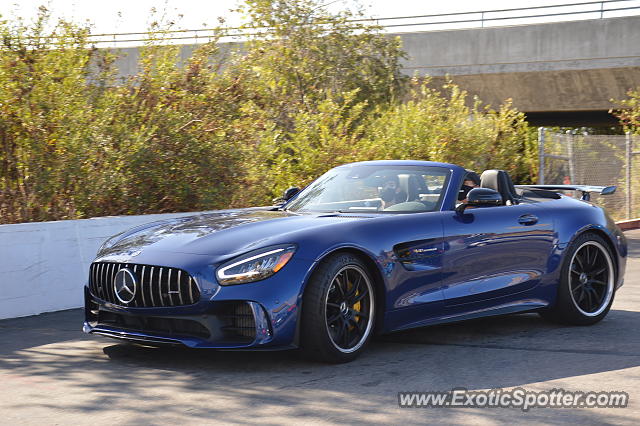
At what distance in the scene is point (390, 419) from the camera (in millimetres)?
4945

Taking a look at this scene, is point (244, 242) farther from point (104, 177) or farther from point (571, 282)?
point (104, 177)

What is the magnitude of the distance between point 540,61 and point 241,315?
2737cm

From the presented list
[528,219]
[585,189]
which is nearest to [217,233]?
[528,219]

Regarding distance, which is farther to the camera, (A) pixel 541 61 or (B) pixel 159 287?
(A) pixel 541 61

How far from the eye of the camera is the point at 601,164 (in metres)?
20.7

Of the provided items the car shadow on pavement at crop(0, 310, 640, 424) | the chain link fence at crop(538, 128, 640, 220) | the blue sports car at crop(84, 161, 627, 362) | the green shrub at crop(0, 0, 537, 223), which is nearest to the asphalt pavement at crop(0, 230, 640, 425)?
the car shadow on pavement at crop(0, 310, 640, 424)

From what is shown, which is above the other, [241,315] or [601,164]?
[601,164]

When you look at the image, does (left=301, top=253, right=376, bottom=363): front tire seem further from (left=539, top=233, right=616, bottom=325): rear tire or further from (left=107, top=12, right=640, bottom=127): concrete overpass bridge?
(left=107, top=12, right=640, bottom=127): concrete overpass bridge

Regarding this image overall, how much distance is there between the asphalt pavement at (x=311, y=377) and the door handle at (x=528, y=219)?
894mm

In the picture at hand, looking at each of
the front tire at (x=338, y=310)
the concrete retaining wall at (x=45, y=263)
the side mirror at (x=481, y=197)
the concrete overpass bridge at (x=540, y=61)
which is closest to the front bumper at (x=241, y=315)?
the front tire at (x=338, y=310)

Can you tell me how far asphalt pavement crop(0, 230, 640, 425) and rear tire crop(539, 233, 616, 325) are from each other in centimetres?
13

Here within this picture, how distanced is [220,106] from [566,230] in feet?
21.6

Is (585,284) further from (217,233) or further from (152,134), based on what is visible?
(152,134)

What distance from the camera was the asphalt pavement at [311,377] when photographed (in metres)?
5.04
